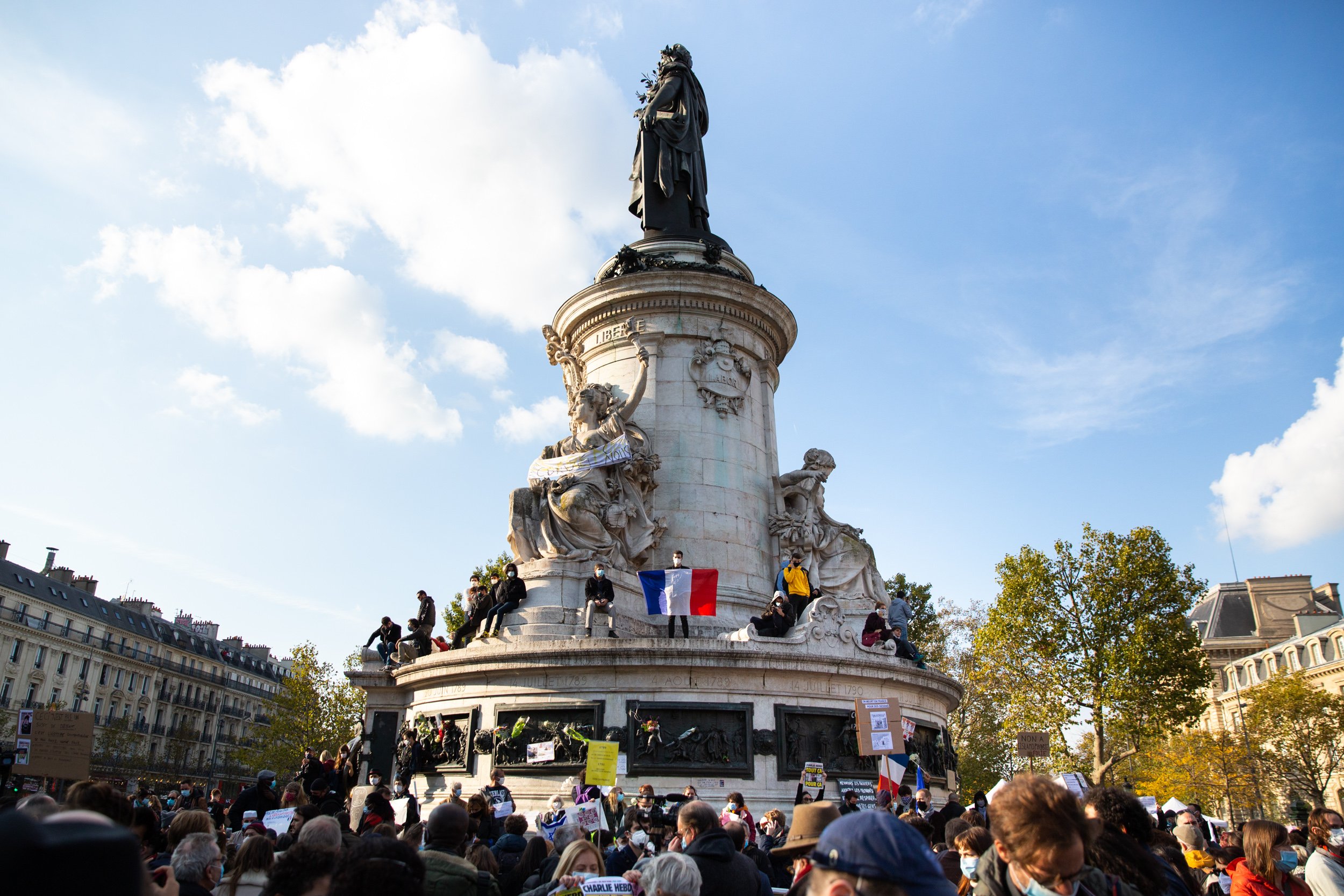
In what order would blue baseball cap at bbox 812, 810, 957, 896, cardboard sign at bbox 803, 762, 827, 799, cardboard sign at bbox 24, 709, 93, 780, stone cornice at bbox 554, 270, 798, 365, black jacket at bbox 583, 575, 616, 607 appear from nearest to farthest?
1. blue baseball cap at bbox 812, 810, 957, 896
2. cardboard sign at bbox 24, 709, 93, 780
3. cardboard sign at bbox 803, 762, 827, 799
4. black jacket at bbox 583, 575, 616, 607
5. stone cornice at bbox 554, 270, 798, 365

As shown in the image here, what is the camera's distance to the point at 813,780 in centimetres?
1357

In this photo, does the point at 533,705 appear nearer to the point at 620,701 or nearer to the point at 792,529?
the point at 620,701

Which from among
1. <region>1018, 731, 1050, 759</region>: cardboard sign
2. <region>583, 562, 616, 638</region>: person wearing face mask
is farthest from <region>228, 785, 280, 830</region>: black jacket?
<region>1018, 731, 1050, 759</region>: cardboard sign

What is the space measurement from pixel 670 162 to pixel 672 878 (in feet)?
78.2

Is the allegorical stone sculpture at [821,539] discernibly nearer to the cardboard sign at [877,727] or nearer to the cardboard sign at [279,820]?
the cardboard sign at [877,727]

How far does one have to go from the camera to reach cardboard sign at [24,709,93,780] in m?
11.0

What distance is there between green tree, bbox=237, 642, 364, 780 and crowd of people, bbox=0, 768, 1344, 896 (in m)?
46.2

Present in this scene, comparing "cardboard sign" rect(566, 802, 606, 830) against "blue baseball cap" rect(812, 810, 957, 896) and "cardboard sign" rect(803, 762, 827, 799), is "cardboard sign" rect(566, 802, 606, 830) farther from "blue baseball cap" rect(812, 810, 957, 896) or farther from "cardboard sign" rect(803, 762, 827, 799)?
"blue baseball cap" rect(812, 810, 957, 896)

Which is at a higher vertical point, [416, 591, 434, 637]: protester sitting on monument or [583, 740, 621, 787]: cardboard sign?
[416, 591, 434, 637]: protester sitting on monument

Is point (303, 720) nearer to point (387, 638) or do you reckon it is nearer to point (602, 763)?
point (387, 638)

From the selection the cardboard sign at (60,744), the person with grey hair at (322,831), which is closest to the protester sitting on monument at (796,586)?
the cardboard sign at (60,744)

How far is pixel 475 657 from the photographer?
1608cm

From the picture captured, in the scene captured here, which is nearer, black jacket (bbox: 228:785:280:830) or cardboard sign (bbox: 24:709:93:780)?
black jacket (bbox: 228:785:280:830)

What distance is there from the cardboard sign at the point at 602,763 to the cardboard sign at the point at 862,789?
11.9 ft
